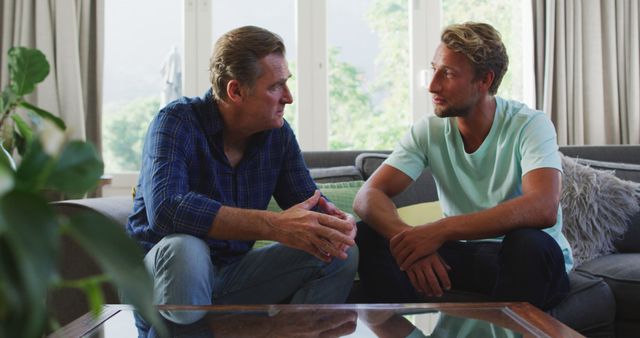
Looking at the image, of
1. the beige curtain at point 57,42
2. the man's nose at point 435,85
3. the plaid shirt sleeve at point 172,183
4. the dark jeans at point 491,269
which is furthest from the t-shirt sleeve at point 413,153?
the beige curtain at point 57,42

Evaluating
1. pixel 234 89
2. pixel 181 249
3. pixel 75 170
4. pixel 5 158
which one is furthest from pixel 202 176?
pixel 75 170

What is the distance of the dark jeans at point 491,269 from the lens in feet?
5.69

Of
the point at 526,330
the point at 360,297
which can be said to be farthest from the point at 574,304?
the point at 526,330

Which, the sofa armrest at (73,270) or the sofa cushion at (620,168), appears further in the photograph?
the sofa cushion at (620,168)

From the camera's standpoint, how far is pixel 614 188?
2535mm

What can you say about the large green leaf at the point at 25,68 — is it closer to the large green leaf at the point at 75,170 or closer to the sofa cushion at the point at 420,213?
the large green leaf at the point at 75,170

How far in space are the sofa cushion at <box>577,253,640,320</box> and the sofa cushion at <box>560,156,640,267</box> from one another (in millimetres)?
179

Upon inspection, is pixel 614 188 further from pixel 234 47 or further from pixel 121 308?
pixel 121 308

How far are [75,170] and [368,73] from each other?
3863mm

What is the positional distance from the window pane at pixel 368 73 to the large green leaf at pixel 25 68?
3677mm

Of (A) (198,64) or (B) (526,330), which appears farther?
(A) (198,64)

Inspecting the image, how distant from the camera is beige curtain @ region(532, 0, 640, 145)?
3973 millimetres

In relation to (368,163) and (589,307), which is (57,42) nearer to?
(368,163)

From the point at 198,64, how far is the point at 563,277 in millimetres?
2618
